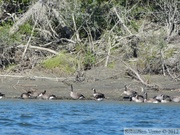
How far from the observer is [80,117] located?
776 inches

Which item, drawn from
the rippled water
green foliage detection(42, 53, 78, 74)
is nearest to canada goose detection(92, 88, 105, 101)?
the rippled water

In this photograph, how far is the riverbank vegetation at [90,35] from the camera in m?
25.4

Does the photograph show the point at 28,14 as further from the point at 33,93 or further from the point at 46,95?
the point at 46,95

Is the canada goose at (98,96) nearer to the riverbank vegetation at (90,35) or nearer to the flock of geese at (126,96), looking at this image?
the flock of geese at (126,96)

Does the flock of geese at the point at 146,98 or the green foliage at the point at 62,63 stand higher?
the green foliage at the point at 62,63

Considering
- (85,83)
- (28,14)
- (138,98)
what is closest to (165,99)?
(138,98)

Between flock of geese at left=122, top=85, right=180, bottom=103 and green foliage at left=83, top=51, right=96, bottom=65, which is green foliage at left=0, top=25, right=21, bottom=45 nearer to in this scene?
green foliage at left=83, top=51, right=96, bottom=65

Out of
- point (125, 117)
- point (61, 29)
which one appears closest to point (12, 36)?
point (61, 29)

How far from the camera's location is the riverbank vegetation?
25391 millimetres

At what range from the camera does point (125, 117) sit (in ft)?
64.4

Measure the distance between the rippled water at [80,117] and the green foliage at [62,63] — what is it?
2296 millimetres

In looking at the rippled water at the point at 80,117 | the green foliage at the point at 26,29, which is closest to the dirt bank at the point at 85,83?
the rippled water at the point at 80,117

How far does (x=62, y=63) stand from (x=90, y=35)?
1.94 meters

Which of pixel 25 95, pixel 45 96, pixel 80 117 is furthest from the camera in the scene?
pixel 25 95
